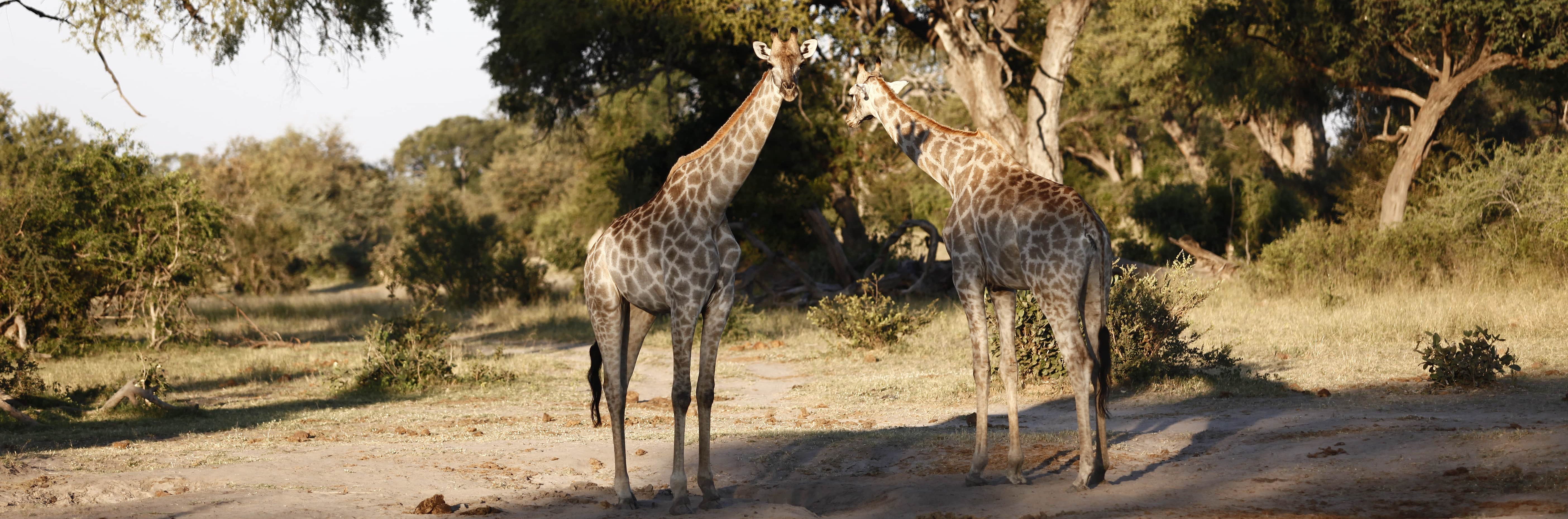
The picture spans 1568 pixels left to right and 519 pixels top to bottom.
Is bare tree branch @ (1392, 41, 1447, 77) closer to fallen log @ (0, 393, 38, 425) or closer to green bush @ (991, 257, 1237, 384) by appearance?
green bush @ (991, 257, 1237, 384)

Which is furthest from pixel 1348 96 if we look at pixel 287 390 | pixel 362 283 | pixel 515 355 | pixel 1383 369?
pixel 362 283

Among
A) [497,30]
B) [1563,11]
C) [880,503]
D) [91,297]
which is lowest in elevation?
[880,503]

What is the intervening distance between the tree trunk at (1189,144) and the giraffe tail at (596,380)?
3493 cm

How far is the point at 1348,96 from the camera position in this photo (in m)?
27.0

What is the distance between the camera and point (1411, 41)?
19.9m

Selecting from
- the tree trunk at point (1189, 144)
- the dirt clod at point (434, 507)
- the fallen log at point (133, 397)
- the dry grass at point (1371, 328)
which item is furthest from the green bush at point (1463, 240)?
the tree trunk at point (1189, 144)

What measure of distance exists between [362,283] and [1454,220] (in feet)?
111

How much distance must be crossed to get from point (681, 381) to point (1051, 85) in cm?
1464

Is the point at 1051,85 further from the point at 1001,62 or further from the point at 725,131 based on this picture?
the point at 725,131

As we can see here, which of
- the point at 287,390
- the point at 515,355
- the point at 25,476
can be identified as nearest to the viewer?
the point at 25,476

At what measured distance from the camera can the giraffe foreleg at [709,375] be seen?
5.94m

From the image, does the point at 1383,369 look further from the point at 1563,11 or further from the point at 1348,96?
the point at 1348,96

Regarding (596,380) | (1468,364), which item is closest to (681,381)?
(596,380)

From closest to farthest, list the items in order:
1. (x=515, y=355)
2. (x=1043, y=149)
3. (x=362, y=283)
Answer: (x=515, y=355) < (x=1043, y=149) < (x=362, y=283)
